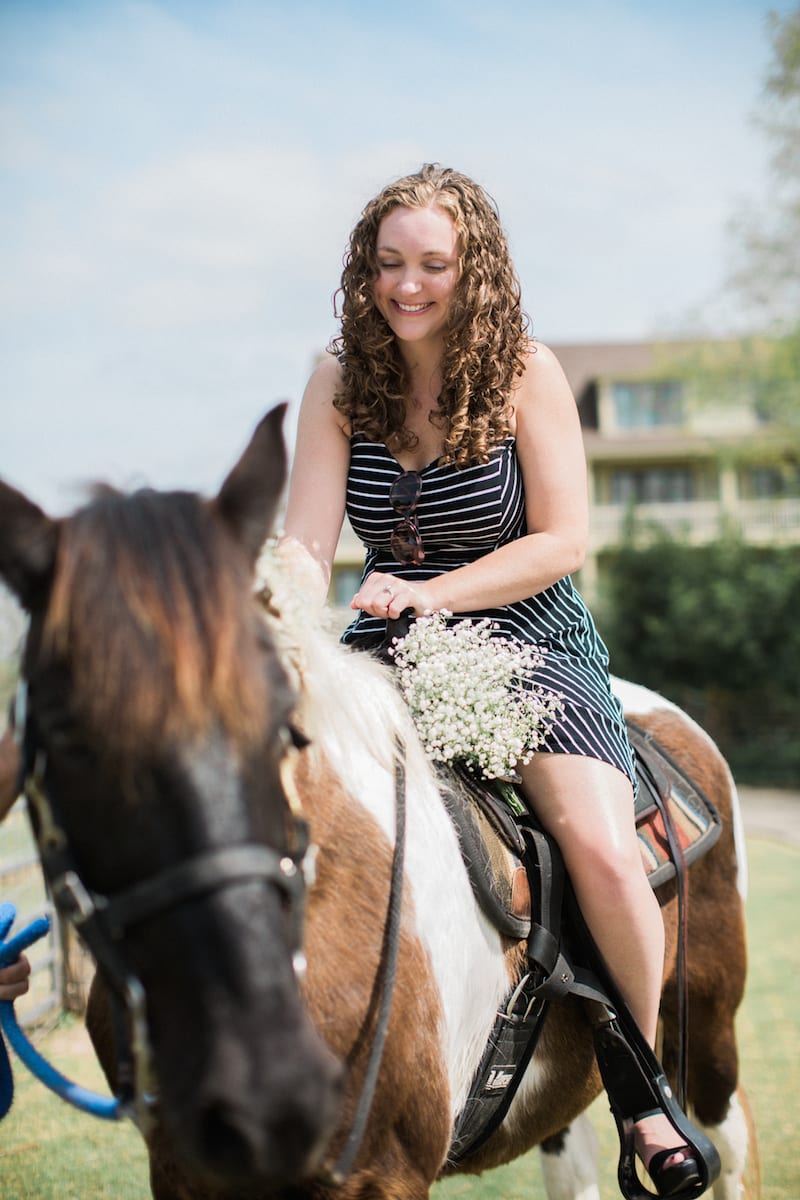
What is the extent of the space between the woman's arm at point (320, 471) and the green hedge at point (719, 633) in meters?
20.4

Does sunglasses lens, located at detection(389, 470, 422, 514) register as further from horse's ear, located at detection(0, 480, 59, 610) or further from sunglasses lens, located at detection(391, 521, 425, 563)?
horse's ear, located at detection(0, 480, 59, 610)

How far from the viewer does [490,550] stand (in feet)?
8.45

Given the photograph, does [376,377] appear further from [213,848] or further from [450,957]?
[213,848]

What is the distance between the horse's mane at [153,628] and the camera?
128cm

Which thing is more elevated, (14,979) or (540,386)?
(540,386)

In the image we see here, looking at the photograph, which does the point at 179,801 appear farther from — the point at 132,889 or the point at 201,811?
the point at 132,889

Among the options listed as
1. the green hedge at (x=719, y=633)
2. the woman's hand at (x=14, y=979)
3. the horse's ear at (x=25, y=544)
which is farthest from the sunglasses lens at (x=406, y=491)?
the green hedge at (x=719, y=633)

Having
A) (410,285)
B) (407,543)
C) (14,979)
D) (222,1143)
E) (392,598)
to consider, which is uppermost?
(410,285)

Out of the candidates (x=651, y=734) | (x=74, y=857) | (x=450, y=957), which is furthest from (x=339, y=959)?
(x=651, y=734)

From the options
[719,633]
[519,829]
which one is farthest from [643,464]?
[519,829]

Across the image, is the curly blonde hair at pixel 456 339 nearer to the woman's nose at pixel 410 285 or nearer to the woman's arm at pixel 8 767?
the woman's nose at pixel 410 285

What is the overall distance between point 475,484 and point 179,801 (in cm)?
135

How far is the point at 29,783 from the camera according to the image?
143cm

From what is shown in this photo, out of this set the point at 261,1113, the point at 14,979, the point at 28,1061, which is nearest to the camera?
the point at 261,1113
